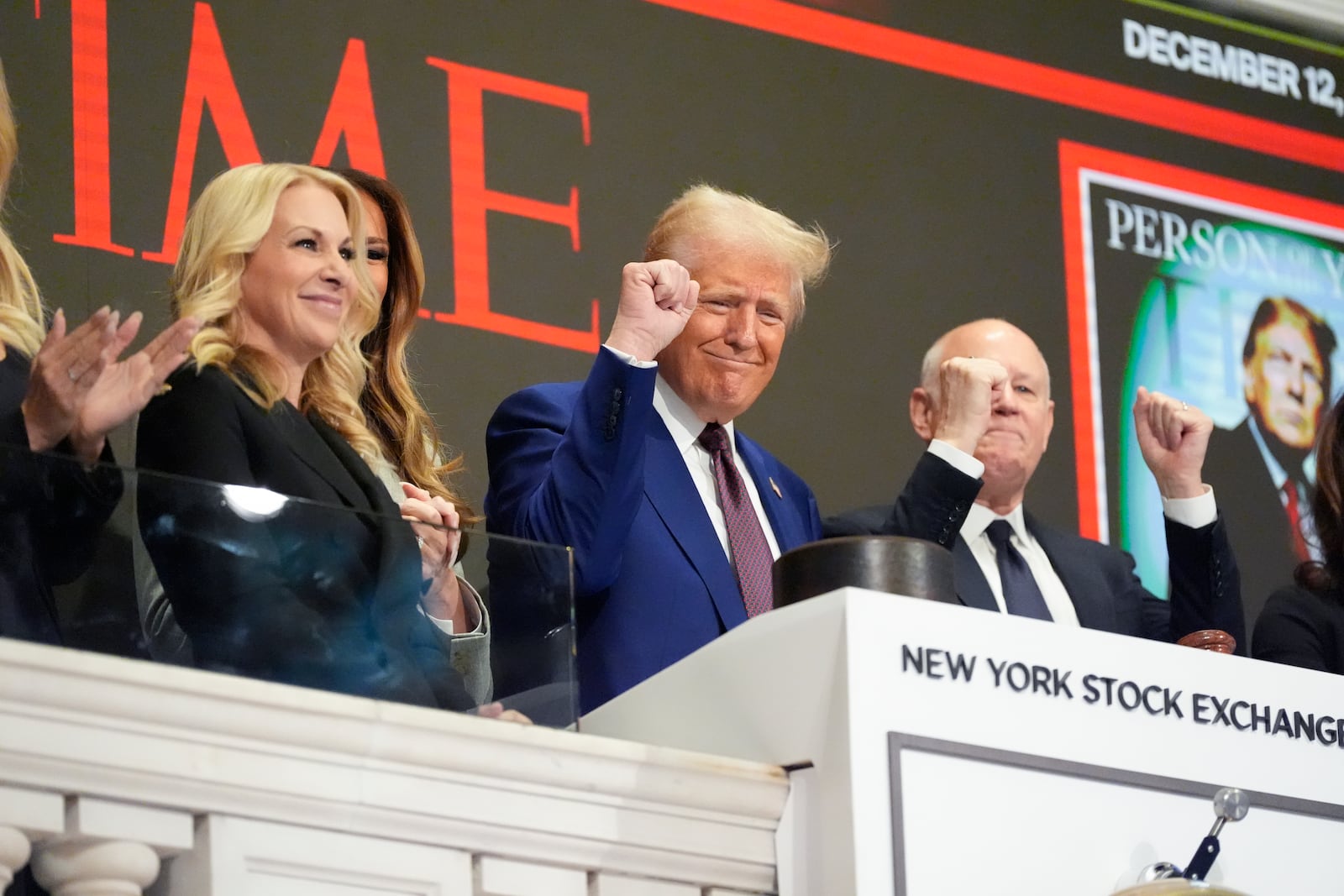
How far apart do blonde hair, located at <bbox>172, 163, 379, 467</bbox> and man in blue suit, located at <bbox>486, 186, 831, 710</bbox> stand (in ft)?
0.78

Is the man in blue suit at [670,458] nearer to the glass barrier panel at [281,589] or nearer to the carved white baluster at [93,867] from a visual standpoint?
the glass barrier panel at [281,589]

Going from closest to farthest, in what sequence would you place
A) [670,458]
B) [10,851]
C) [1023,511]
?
1. [10,851]
2. [670,458]
3. [1023,511]

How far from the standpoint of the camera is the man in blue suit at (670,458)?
258 cm

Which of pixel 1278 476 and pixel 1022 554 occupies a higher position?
pixel 1278 476

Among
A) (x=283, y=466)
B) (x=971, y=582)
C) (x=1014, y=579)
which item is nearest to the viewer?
(x=283, y=466)

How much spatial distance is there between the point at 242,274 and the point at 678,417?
2.34ft

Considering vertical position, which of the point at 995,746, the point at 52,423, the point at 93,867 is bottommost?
the point at 93,867

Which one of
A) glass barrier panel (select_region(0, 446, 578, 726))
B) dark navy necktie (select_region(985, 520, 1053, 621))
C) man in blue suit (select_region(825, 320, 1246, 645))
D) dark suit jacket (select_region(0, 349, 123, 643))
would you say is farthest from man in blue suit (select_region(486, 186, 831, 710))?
dark suit jacket (select_region(0, 349, 123, 643))

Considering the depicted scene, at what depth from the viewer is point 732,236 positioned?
325cm

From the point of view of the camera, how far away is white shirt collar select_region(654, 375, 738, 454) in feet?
10.1

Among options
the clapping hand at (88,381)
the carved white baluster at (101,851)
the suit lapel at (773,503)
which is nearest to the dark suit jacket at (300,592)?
the carved white baluster at (101,851)

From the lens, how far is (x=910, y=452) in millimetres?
4055

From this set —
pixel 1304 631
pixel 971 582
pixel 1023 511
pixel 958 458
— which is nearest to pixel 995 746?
pixel 958 458

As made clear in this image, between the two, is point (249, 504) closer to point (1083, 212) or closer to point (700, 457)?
point (700, 457)
